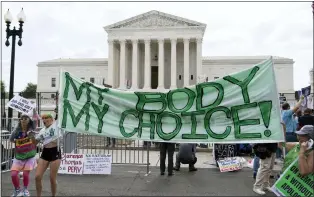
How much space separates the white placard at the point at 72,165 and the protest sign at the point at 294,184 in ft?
17.7

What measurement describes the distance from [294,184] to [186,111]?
2573mm

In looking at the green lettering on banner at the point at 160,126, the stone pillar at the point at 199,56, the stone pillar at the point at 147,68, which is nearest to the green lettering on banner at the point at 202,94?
the green lettering on banner at the point at 160,126

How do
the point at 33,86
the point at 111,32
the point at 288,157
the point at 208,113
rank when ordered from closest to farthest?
the point at 288,157, the point at 208,113, the point at 111,32, the point at 33,86

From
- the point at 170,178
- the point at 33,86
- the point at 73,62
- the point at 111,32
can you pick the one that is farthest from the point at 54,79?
the point at 170,178

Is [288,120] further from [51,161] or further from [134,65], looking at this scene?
[134,65]

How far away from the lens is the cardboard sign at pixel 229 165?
9.59 meters

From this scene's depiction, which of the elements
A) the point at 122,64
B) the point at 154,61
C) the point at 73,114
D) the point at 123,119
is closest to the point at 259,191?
the point at 123,119

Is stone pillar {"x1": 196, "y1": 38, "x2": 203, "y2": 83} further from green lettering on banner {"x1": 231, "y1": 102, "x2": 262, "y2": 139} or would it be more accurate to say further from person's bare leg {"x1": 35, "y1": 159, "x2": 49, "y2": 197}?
person's bare leg {"x1": 35, "y1": 159, "x2": 49, "y2": 197}

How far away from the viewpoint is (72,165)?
9.13 meters

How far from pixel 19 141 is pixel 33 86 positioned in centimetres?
10143

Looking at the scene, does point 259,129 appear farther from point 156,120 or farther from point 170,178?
point 170,178

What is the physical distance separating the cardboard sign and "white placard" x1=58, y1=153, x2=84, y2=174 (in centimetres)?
385

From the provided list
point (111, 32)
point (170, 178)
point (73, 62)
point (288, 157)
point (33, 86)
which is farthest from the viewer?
point (33, 86)

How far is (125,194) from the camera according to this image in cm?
690
